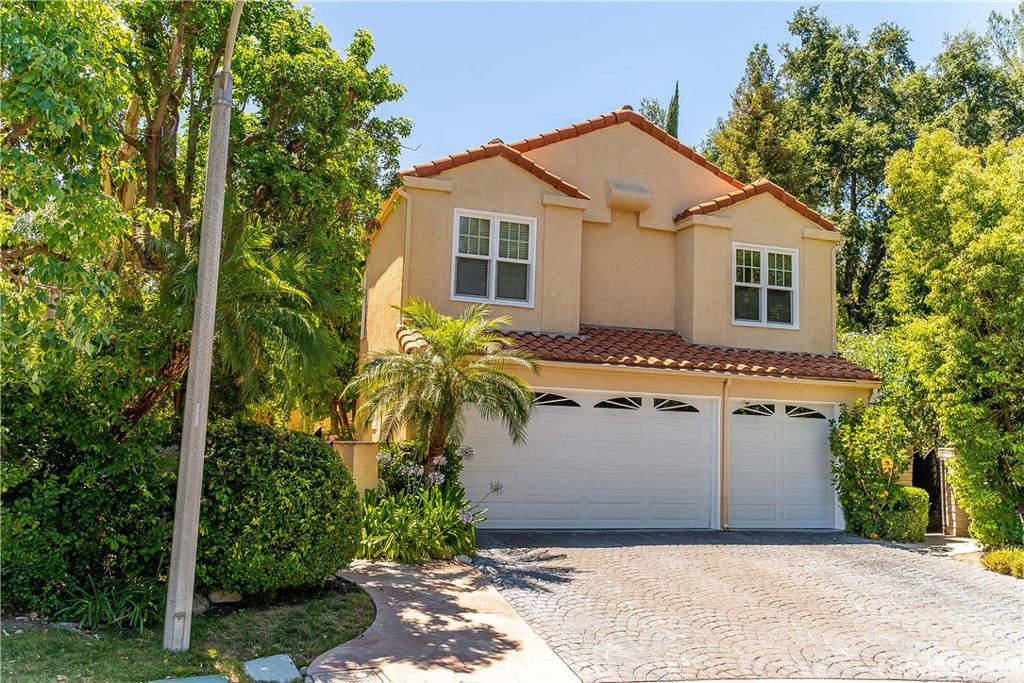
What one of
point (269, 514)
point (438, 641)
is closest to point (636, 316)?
point (438, 641)

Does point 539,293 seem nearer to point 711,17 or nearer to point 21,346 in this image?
point 711,17

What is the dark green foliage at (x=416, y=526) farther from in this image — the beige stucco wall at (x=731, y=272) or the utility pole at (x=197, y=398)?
the beige stucco wall at (x=731, y=272)

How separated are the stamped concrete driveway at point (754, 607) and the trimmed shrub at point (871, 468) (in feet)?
4.03

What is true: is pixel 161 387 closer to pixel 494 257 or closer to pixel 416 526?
pixel 416 526

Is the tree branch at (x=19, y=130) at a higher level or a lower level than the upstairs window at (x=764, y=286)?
lower

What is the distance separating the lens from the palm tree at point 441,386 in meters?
11.9

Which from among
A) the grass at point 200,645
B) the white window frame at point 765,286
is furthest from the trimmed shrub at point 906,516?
the grass at point 200,645

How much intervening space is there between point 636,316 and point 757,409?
9.82 ft

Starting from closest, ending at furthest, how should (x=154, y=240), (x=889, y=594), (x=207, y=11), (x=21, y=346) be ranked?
(x=21, y=346)
(x=154, y=240)
(x=889, y=594)
(x=207, y=11)

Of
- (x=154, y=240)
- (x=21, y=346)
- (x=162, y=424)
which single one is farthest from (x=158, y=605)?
(x=154, y=240)

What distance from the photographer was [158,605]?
7715 millimetres

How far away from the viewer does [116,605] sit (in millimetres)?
7625

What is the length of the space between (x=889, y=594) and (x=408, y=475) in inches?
270

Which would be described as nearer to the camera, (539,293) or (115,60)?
(115,60)
